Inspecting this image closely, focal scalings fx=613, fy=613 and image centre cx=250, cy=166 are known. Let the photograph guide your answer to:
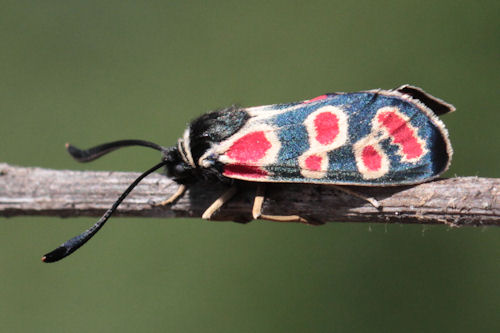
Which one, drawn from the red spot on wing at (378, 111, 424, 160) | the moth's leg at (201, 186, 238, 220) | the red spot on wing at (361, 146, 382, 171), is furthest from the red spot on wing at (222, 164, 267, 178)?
the red spot on wing at (378, 111, 424, 160)

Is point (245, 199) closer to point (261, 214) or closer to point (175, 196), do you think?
point (261, 214)

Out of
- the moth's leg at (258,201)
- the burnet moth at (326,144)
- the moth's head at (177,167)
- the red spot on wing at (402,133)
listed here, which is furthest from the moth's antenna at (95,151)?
the red spot on wing at (402,133)

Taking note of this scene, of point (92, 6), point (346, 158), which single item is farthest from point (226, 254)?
point (92, 6)

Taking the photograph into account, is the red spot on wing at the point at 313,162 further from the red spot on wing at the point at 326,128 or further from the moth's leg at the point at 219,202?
the moth's leg at the point at 219,202

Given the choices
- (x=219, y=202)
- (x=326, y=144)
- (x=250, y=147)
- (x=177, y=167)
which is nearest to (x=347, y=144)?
(x=326, y=144)

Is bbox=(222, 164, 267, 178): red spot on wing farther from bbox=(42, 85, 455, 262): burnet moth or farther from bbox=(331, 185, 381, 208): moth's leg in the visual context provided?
bbox=(331, 185, 381, 208): moth's leg

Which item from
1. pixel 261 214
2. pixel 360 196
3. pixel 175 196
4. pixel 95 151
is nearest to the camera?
pixel 360 196
